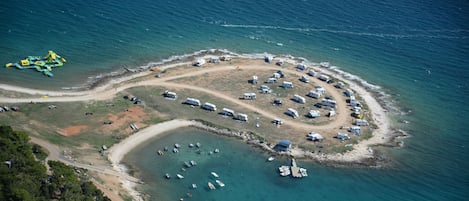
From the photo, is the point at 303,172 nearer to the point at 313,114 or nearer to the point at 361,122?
the point at 313,114

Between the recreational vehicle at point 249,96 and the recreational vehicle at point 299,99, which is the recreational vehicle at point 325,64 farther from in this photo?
the recreational vehicle at point 249,96

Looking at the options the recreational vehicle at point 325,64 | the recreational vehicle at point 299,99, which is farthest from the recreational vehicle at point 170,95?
the recreational vehicle at point 325,64

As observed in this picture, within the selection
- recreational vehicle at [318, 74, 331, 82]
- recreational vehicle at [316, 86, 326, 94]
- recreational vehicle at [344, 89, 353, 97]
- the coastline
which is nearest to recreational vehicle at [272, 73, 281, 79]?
recreational vehicle at [316, 86, 326, 94]

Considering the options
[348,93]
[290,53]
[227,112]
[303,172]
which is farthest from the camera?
[290,53]

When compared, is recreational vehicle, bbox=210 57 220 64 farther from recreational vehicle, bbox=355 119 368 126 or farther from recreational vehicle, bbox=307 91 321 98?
recreational vehicle, bbox=355 119 368 126

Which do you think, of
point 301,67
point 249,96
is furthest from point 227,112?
point 301,67

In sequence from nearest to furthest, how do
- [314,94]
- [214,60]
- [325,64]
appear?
1. [314,94]
2. [214,60]
3. [325,64]

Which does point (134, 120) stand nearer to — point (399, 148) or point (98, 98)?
point (98, 98)

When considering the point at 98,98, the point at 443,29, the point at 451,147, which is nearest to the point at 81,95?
the point at 98,98

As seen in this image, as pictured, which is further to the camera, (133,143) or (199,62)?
(199,62)
